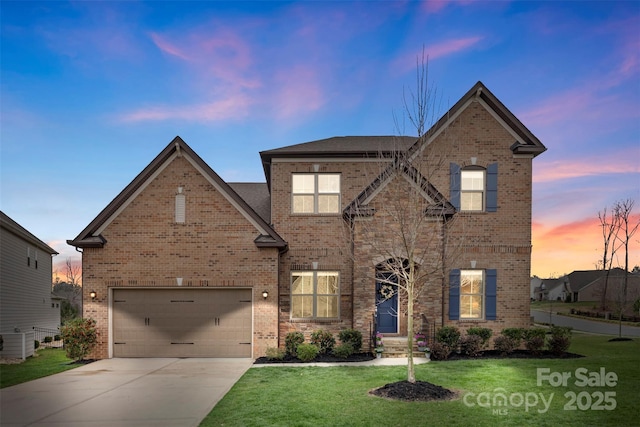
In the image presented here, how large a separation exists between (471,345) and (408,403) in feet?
22.1

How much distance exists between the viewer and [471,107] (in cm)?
1631

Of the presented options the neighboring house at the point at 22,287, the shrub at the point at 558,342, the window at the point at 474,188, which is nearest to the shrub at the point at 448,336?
the shrub at the point at 558,342

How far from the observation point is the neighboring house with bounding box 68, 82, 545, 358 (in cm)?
1466

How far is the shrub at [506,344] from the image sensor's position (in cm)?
1466

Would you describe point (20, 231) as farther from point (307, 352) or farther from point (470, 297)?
point (470, 297)

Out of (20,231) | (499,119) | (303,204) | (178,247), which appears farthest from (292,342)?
(20,231)

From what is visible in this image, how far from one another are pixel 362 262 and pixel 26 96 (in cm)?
1630

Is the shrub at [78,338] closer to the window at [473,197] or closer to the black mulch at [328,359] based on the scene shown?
the black mulch at [328,359]

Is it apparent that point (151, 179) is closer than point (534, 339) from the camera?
No

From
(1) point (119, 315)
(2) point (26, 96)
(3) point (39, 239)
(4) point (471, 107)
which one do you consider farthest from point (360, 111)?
(3) point (39, 239)

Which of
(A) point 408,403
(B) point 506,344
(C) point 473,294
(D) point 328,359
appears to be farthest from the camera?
(C) point 473,294

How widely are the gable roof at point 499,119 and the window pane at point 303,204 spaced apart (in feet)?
17.2

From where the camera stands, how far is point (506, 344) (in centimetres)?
1465

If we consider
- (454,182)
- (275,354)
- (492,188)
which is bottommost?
(275,354)
